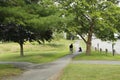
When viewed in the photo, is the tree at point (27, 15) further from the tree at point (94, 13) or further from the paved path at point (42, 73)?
the tree at point (94, 13)

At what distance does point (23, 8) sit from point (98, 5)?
2340cm

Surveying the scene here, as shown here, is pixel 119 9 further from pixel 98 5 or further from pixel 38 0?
pixel 38 0

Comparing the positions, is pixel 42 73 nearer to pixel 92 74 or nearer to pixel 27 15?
pixel 27 15

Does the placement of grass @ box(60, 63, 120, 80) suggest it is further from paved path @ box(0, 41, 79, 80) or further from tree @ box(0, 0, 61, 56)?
tree @ box(0, 0, 61, 56)

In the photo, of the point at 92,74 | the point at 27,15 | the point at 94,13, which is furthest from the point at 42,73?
the point at 94,13

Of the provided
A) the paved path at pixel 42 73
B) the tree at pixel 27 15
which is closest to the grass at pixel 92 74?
the paved path at pixel 42 73

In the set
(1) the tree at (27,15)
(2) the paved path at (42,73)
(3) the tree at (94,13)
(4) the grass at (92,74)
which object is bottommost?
(2) the paved path at (42,73)

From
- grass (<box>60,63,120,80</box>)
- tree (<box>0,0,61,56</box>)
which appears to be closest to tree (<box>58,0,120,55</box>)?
tree (<box>0,0,61,56</box>)

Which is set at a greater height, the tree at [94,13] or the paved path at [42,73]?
the tree at [94,13]

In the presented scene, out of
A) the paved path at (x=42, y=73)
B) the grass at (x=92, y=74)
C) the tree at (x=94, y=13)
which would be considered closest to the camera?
the grass at (x=92, y=74)

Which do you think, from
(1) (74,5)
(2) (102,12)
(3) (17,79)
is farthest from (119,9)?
(3) (17,79)

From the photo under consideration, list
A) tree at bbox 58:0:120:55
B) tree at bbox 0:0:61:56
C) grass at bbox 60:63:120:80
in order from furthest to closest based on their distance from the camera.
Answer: tree at bbox 58:0:120:55 < tree at bbox 0:0:61:56 < grass at bbox 60:63:120:80

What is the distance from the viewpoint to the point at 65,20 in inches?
1074

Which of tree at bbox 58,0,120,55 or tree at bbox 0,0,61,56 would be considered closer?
tree at bbox 0,0,61,56
